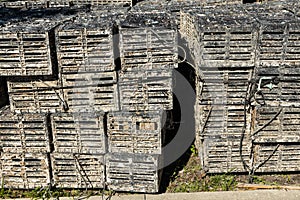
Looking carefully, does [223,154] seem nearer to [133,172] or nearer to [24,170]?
[133,172]

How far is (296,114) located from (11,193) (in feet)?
14.8

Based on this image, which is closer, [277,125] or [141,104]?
[141,104]

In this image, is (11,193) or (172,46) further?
(11,193)

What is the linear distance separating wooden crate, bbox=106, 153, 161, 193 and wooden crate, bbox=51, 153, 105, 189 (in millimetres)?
161

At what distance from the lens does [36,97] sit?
5.38 m

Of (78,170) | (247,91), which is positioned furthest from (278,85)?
(78,170)

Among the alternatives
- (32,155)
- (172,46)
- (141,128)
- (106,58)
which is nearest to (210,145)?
(141,128)

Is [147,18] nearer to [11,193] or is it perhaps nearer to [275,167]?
[275,167]

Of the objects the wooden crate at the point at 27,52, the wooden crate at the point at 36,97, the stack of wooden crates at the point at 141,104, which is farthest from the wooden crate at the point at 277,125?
the wooden crate at the point at 27,52

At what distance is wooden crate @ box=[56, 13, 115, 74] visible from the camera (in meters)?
4.97

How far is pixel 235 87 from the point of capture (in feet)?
17.9

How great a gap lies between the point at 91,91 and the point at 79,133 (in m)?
0.67

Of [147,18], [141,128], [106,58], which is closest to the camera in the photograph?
[106,58]

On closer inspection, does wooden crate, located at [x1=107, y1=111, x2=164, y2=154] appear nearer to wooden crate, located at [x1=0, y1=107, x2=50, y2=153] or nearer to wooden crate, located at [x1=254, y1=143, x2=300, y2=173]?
wooden crate, located at [x1=0, y1=107, x2=50, y2=153]
